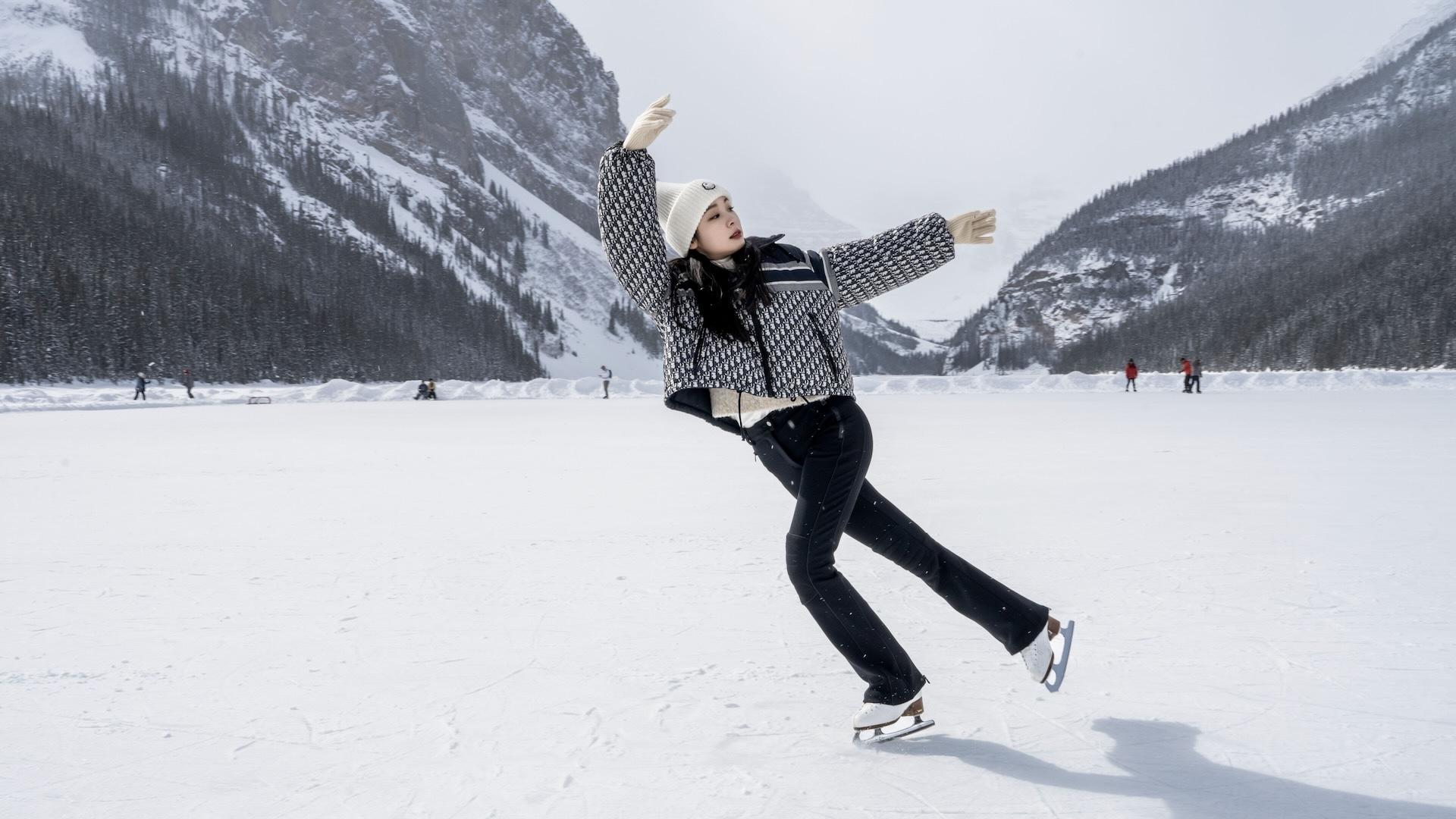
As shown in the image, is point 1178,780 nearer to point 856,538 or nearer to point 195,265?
point 856,538

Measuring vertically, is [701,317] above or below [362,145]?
below

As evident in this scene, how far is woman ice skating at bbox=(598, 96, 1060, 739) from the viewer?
7.45 feet

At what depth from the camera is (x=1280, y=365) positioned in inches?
3339

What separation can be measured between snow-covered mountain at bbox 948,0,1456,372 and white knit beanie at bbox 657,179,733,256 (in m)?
123

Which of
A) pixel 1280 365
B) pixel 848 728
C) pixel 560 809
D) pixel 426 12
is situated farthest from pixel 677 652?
pixel 426 12

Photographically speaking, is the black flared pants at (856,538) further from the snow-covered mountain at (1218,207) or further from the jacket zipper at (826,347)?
the snow-covered mountain at (1218,207)

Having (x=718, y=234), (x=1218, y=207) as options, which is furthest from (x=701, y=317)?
(x=1218, y=207)

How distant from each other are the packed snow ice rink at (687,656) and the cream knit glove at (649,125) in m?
1.61

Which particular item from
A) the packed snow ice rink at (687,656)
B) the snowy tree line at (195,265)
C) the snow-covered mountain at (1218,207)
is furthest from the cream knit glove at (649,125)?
the snow-covered mountain at (1218,207)

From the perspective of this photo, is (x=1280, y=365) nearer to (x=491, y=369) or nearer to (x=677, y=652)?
(x=491, y=369)

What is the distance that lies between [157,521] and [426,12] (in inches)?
8467

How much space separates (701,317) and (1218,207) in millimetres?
177093

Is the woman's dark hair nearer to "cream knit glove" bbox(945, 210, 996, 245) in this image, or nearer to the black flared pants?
the black flared pants

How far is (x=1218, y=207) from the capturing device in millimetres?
152250
